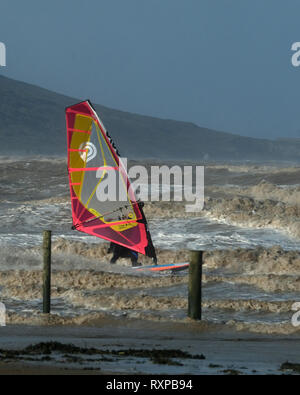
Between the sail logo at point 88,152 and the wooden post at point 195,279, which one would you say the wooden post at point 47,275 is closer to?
the wooden post at point 195,279

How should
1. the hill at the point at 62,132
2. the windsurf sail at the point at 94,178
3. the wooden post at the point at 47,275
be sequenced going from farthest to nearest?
the hill at the point at 62,132 → the windsurf sail at the point at 94,178 → the wooden post at the point at 47,275

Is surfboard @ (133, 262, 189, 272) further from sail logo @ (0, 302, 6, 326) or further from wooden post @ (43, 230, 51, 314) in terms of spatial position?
sail logo @ (0, 302, 6, 326)

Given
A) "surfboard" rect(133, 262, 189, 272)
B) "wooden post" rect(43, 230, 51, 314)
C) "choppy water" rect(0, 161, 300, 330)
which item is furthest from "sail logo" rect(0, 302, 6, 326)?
"surfboard" rect(133, 262, 189, 272)

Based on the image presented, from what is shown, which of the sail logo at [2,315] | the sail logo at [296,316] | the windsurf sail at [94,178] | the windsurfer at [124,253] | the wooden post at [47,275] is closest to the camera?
the sail logo at [296,316]

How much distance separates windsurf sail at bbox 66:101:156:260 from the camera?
18.7 m

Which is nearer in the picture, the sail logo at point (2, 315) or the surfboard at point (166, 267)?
the sail logo at point (2, 315)

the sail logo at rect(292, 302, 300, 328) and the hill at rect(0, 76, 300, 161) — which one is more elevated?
the hill at rect(0, 76, 300, 161)

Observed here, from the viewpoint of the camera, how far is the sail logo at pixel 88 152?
18703 mm

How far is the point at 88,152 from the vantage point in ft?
61.4

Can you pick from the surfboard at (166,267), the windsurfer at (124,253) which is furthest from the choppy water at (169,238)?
the windsurfer at (124,253)

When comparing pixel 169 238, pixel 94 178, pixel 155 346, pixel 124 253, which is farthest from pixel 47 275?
pixel 169 238

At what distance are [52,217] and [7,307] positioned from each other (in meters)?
13.6

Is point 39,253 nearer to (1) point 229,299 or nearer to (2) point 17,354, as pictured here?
(1) point 229,299
